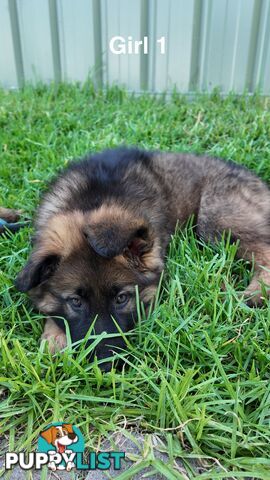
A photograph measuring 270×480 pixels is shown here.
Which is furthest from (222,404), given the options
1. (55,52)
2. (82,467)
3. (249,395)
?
(55,52)

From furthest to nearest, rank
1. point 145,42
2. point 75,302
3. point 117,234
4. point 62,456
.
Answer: point 145,42 < point 75,302 < point 117,234 < point 62,456

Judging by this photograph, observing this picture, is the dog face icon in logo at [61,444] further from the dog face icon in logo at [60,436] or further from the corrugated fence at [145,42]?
the corrugated fence at [145,42]

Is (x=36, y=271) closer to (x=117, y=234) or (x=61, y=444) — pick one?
(x=117, y=234)

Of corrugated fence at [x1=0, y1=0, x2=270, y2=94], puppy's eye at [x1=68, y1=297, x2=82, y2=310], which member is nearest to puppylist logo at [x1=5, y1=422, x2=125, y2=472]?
puppy's eye at [x1=68, y1=297, x2=82, y2=310]

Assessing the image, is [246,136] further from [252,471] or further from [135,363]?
[252,471]

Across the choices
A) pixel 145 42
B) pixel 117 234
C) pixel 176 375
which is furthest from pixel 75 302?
pixel 145 42

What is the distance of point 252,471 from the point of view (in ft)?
4.79

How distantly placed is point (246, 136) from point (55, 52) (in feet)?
8.94

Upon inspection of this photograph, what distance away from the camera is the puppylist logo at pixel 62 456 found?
5.07 ft

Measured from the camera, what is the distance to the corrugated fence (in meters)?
4.94

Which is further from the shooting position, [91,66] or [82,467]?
[91,66]

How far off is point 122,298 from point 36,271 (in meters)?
0.43

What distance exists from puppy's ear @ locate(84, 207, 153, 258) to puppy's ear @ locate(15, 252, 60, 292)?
27 cm

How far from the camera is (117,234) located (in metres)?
1.91
